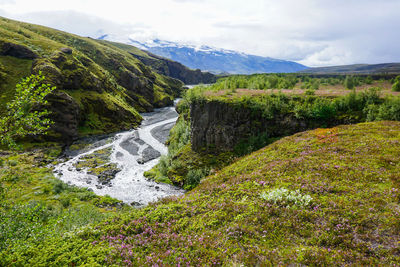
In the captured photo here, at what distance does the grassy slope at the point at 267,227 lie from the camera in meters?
9.90

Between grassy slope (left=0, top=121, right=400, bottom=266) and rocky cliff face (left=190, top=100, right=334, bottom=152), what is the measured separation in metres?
23.2

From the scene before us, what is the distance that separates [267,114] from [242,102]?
20.1ft

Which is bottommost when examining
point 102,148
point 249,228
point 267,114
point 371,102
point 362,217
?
point 102,148

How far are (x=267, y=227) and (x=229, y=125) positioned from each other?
3453 centimetres

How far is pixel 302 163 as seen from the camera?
20.1m

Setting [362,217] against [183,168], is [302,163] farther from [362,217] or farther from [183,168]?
[183,168]

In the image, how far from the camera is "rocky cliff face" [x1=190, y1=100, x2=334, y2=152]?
42.0 m

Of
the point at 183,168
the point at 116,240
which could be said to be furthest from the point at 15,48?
the point at 116,240

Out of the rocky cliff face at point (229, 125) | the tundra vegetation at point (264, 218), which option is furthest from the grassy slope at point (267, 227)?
the rocky cliff face at point (229, 125)

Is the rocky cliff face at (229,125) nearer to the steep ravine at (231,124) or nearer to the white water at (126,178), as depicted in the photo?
the steep ravine at (231,124)

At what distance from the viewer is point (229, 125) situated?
45594 millimetres

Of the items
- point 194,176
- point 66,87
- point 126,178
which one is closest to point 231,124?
point 194,176

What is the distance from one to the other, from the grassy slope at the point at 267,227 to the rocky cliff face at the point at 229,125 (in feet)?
76.0

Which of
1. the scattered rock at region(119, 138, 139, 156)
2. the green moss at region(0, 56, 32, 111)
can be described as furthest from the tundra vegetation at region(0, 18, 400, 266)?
the green moss at region(0, 56, 32, 111)
